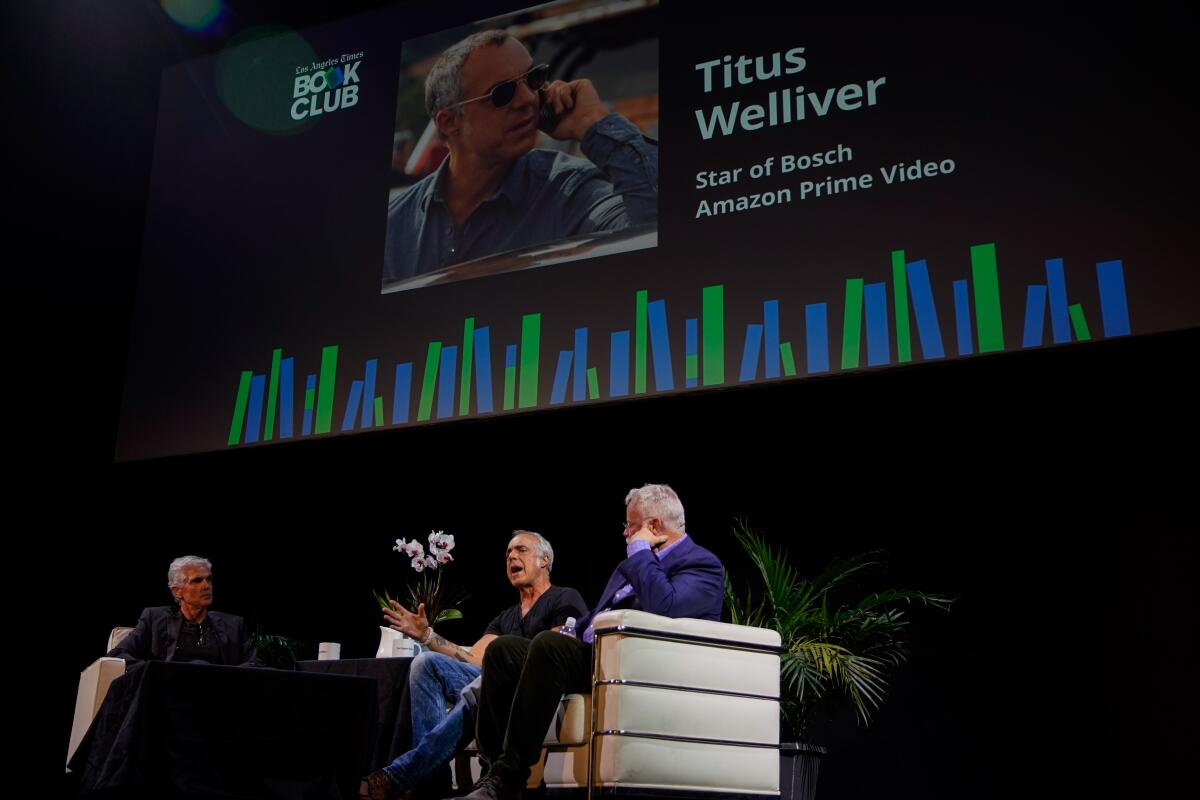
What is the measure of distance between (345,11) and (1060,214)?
11.1ft

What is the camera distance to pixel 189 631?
4172 millimetres

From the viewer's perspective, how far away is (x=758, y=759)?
313 centimetres

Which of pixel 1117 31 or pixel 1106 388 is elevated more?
pixel 1117 31

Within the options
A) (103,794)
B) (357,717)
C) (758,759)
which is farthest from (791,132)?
(103,794)

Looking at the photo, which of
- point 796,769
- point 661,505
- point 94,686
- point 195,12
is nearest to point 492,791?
point 661,505

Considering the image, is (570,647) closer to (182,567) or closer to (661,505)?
(661,505)

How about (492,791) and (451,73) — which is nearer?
(492,791)

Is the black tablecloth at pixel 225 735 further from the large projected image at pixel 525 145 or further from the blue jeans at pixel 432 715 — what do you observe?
the large projected image at pixel 525 145

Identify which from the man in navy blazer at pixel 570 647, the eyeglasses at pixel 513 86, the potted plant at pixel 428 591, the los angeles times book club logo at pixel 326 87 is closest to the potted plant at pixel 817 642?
the man in navy blazer at pixel 570 647

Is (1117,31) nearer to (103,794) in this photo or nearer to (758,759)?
(758,759)

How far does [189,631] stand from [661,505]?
188cm

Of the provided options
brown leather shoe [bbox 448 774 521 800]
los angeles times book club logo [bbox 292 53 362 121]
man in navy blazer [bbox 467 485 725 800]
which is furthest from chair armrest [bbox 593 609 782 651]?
los angeles times book club logo [bbox 292 53 362 121]

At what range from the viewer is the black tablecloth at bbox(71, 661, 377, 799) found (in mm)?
2781

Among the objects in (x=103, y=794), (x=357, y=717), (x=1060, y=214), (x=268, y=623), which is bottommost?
(x=103, y=794)
